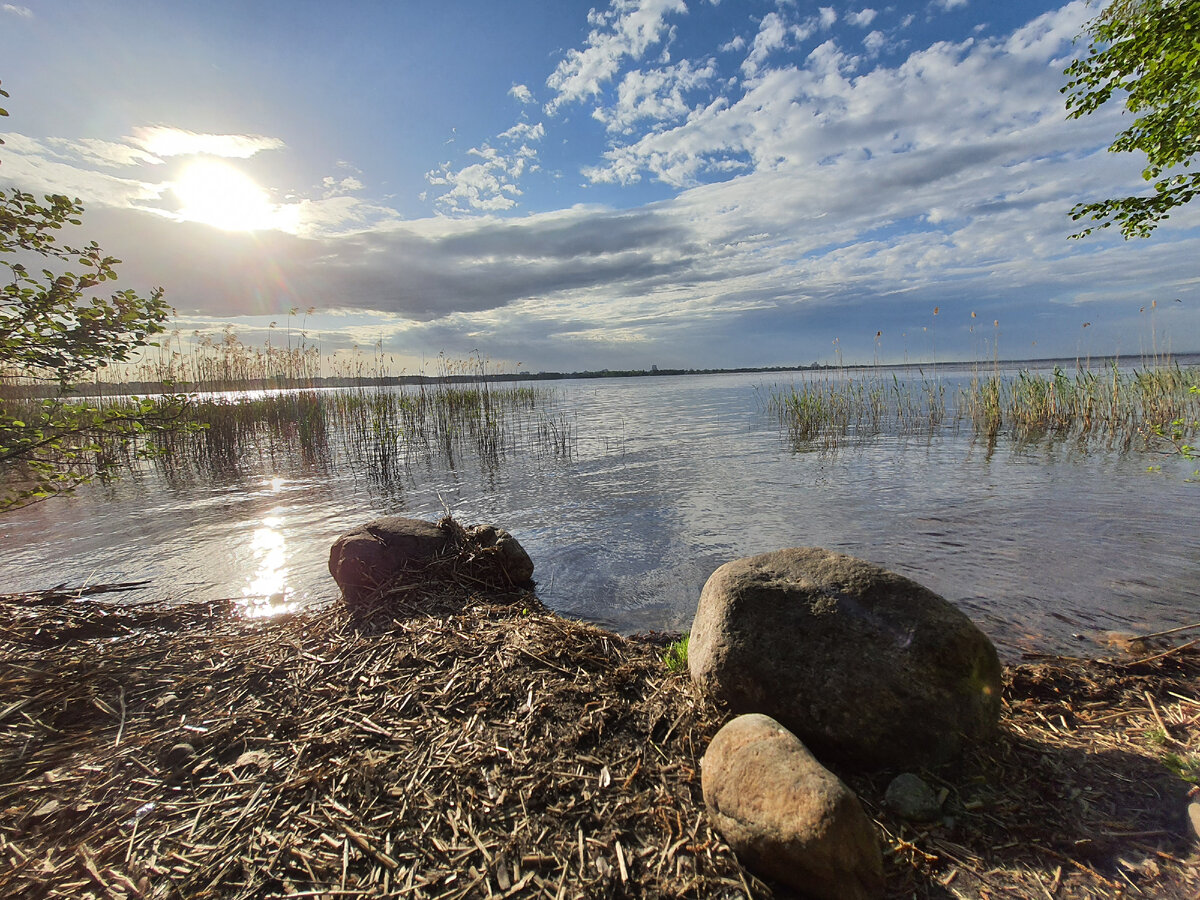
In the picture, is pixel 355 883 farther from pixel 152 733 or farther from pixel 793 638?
pixel 793 638

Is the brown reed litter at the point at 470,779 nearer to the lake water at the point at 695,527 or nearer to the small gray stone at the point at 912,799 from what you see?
the small gray stone at the point at 912,799

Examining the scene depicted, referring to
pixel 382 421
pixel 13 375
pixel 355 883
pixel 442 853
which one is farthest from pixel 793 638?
pixel 382 421

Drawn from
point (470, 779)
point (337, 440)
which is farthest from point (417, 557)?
point (337, 440)

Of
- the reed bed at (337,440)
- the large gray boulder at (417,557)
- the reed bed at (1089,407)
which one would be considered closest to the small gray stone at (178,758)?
the large gray boulder at (417,557)

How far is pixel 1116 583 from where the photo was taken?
5551 mm

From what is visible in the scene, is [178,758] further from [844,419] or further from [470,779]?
[844,419]

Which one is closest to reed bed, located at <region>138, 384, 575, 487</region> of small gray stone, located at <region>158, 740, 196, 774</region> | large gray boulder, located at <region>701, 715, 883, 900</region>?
small gray stone, located at <region>158, 740, 196, 774</region>

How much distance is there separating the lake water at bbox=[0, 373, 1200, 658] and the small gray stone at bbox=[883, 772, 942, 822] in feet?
8.27

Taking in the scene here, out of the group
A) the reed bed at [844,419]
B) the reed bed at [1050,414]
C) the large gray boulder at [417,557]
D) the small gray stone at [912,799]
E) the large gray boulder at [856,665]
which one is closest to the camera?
the small gray stone at [912,799]

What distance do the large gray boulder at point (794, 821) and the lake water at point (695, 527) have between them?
9.05 feet

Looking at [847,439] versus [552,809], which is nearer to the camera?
[552,809]

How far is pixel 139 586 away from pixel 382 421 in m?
14.5

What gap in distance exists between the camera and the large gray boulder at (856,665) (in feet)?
9.09

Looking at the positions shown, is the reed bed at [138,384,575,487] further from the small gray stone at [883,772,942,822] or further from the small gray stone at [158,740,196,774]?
the small gray stone at [883,772,942,822]
